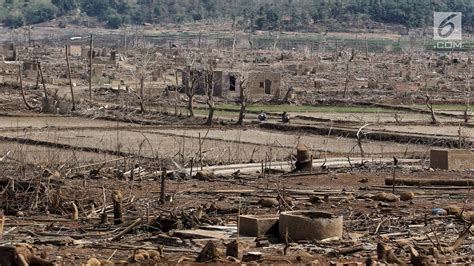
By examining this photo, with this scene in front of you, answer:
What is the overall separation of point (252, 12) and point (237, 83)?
118 m

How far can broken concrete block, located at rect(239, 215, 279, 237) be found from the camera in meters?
12.0

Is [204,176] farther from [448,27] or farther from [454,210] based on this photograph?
[448,27]

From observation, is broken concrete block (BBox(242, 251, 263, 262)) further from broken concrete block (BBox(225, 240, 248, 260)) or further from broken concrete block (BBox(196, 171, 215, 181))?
broken concrete block (BBox(196, 171, 215, 181))

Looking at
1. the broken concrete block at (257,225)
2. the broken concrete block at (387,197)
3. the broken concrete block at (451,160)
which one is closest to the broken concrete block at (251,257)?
the broken concrete block at (257,225)

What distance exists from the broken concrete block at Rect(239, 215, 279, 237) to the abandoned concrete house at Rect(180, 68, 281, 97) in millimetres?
31203

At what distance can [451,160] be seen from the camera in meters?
20.1

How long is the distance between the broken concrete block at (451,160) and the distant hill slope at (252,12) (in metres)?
126

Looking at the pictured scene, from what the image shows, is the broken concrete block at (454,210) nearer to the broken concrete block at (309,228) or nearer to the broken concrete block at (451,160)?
the broken concrete block at (309,228)

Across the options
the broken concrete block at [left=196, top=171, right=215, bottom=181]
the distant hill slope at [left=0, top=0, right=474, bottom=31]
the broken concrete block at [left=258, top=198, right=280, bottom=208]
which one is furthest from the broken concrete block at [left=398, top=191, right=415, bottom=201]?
the distant hill slope at [left=0, top=0, right=474, bottom=31]

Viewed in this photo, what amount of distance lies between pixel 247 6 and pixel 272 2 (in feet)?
31.5

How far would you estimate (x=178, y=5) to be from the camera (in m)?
178

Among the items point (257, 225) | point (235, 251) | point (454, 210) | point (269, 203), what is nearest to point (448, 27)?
point (269, 203)

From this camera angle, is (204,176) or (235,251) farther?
(204,176)

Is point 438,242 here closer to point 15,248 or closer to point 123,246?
point 123,246
